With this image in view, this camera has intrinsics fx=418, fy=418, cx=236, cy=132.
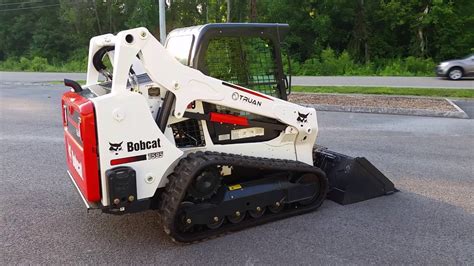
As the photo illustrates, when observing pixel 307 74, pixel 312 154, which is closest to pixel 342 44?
pixel 307 74

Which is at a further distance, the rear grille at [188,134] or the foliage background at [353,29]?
the foliage background at [353,29]

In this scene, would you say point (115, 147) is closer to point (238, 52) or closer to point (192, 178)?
point (192, 178)

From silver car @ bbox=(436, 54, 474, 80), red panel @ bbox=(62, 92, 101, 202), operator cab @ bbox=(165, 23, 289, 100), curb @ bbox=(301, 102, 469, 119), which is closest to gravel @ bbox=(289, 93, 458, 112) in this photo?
curb @ bbox=(301, 102, 469, 119)

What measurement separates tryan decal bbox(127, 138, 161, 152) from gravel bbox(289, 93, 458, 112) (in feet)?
30.5

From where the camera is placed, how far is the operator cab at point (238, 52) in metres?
4.07

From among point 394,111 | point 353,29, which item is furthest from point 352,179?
point 353,29

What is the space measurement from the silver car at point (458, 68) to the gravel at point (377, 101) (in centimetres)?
890

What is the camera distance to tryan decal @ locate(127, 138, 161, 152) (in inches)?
142

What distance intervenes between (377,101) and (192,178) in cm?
1043

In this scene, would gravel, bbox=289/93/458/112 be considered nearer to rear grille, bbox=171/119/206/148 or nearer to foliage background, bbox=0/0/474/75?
rear grille, bbox=171/119/206/148

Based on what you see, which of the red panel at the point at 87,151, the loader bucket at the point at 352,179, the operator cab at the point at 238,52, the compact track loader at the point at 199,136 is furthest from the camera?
the loader bucket at the point at 352,179

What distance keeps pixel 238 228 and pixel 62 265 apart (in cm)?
163

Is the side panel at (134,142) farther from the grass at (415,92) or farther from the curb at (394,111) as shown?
the grass at (415,92)

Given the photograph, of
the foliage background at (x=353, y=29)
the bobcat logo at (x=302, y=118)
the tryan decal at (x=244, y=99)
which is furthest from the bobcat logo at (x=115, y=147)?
the foliage background at (x=353, y=29)
